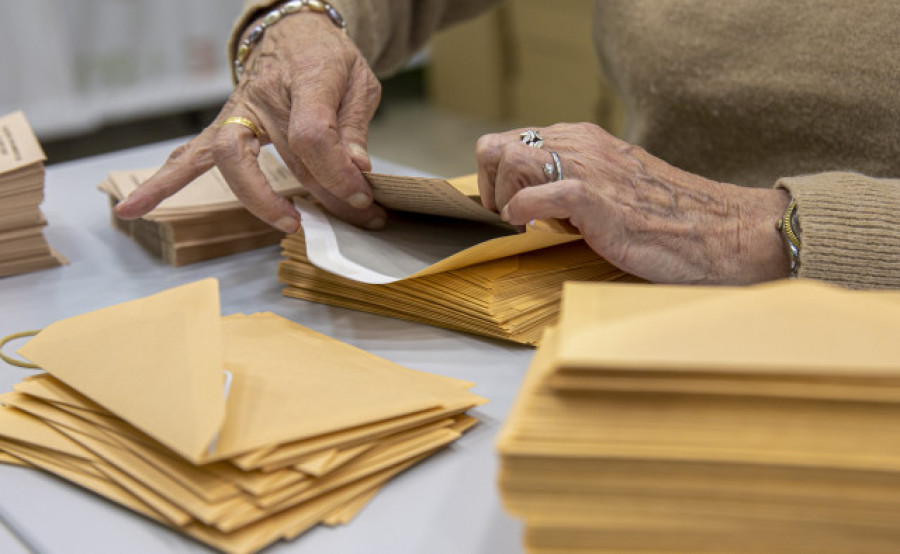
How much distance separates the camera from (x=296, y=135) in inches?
39.3

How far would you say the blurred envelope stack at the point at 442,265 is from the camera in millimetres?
838

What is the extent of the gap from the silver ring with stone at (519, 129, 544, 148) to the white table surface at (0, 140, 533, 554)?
0.21 meters

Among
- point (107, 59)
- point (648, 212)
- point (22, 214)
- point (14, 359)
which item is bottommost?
point (14, 359)

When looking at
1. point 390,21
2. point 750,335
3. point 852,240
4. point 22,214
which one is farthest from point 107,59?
point 750,335

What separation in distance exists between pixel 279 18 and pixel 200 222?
0.33m

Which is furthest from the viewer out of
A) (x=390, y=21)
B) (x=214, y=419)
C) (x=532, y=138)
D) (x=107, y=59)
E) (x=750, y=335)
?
(x=107, y=59)

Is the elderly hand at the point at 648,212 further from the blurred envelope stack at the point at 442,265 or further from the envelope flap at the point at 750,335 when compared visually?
the envelope flap at the point at 750,335

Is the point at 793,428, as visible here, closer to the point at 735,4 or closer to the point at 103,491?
the point at 103,491

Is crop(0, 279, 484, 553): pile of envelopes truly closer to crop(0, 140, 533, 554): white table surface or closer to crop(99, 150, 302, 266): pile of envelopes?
crop(0, 140, 533, 554): white table surface

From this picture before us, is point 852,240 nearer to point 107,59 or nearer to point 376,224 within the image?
point 376,224

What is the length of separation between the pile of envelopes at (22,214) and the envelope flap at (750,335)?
79 cm

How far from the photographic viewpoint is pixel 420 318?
0.89 m

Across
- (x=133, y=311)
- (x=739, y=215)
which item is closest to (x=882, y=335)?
(x=739, y=215)

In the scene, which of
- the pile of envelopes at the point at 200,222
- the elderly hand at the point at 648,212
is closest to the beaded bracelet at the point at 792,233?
the elderly hand at the point at 648,212
